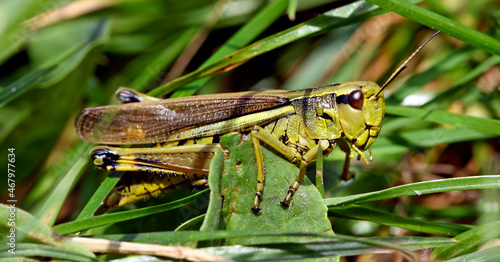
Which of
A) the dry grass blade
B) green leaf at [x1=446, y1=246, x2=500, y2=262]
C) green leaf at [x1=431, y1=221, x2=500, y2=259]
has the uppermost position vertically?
green leaf at [x1=431, y1=221, x2=500, y2=259]

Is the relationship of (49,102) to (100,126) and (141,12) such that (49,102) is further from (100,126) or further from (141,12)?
(141,12)

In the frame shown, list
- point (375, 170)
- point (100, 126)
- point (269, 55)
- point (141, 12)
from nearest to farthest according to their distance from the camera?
point (100, 126) < point (375, 170) < point (141, 12) < point (269, 55)

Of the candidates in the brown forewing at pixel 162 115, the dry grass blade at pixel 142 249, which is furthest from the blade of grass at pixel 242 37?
the dry grass blade at pixel 142 249

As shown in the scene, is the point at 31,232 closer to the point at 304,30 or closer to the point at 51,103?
the point at 51,103

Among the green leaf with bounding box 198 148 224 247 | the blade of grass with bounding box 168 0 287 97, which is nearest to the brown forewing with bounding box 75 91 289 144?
the blade of grass with bounding box 168 0 287 97

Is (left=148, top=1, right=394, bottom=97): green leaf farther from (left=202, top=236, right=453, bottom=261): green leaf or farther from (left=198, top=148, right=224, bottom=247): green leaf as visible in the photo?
(left=202, top=236, right=453, bottom=261): green leaf

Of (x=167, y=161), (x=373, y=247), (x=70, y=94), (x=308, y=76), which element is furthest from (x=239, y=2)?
(x=373, y=247)

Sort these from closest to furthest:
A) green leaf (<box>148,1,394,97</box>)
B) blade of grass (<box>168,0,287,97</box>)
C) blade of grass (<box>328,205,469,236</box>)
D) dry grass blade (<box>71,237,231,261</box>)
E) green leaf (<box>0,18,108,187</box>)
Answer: dry grass blade (<box>71,237,231,261</box>) < blade of grass (<box>328,205,469,236</box>) < green leaf (<box>148,1,394,97</box>) < blade of grass (<box>168,0,287,97</box>) < green leaf (<box>0,18,108,187</box>)

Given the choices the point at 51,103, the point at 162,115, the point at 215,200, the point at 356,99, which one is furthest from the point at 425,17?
the point at 51,103

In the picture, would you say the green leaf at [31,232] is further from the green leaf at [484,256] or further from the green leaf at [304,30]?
the green leaf at [484,256]
